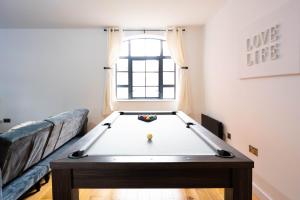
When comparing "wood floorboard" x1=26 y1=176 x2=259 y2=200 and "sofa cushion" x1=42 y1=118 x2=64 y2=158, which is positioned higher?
"sofa cushion" x1=42 y1=118 x2=64 y2=158

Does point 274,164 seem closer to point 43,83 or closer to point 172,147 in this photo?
point 172,147

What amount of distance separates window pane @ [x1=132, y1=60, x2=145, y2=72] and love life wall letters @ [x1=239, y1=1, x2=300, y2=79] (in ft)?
7.85

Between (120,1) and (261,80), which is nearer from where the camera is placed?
(261,80)

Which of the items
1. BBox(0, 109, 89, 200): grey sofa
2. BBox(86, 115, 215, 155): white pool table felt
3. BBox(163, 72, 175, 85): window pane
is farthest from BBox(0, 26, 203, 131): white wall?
BBox(86, 115, 215, 155): white pool table felt

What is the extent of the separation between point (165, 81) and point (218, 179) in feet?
11.4

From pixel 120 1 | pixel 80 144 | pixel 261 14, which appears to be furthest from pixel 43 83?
pixel 261 14

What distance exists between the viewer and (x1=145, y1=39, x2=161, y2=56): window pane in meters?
4.56

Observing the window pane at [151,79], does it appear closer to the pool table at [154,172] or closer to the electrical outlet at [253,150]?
the electrical outlet at [253,150]

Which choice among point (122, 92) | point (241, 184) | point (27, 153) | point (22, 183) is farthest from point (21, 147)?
point (122, 92)

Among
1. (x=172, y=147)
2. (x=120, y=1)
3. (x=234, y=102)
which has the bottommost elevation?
(x=172, y=147)

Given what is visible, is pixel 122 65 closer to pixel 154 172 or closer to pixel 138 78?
pixel 138 78

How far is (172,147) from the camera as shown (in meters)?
1.51

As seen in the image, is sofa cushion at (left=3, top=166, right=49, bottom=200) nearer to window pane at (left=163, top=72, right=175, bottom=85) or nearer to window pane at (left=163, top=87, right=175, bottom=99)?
window pane at (left=163, top=87, right=175, bottom=99)

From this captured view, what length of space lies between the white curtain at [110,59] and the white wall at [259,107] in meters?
1.84
